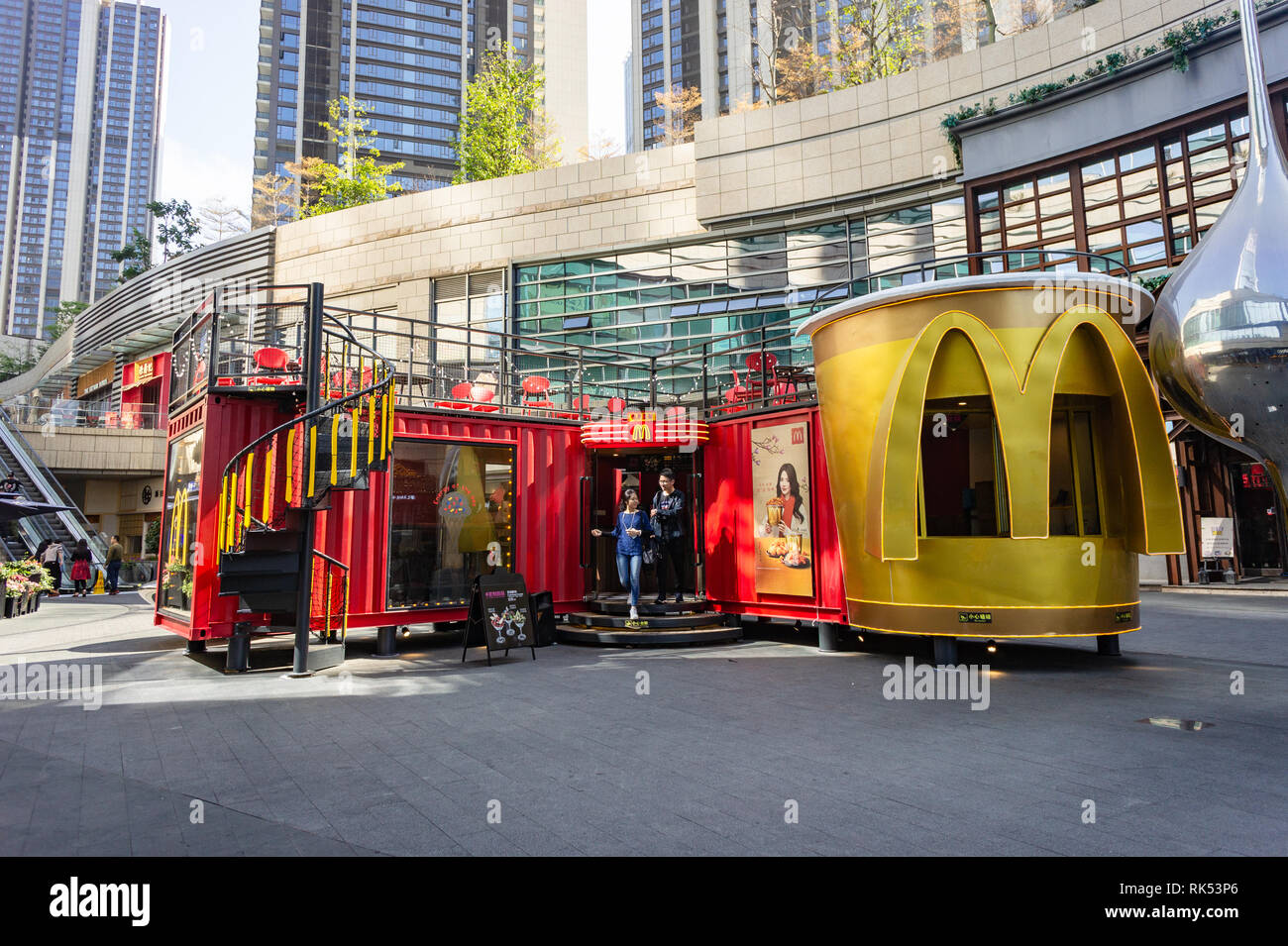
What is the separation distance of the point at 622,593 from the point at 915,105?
1687 centimetres

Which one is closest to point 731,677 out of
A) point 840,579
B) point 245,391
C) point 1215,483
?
point 840,579

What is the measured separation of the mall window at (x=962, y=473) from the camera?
9461mm

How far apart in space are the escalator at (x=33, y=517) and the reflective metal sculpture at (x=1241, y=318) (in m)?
30.8

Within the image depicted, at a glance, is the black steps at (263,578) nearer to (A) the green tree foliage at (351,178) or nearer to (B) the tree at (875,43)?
(B) the tree at (875,43)

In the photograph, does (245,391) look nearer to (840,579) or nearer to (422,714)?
(422,714)

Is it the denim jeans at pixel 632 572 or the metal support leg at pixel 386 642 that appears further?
the denim jeans at pixel 632 572

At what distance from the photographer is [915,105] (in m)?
22.1

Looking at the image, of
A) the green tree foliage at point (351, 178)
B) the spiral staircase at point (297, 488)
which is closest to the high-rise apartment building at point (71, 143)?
the green tree foliage at point (351, 178)

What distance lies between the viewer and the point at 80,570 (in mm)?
23844

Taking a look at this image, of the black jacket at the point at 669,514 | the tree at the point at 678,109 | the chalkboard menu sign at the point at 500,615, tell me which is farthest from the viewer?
the tree at the point at 678,109

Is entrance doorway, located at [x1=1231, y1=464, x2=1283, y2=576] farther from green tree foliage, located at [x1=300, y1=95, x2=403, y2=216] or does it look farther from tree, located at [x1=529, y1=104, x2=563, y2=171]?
green tree foliage, located at [x1=300, y1=95, x2=403, y2=216]

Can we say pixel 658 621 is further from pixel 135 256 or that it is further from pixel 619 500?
pixel 135 256

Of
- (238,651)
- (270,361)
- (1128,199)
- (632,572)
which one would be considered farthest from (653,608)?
(1128,199)

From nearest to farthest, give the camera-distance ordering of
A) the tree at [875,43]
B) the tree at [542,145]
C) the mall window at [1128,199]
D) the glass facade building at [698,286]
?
1. the mall window at [1128,199]
2. the glass facade building at [698,286]
3. the tree at [875,43]
4. the tree at [542,145]
